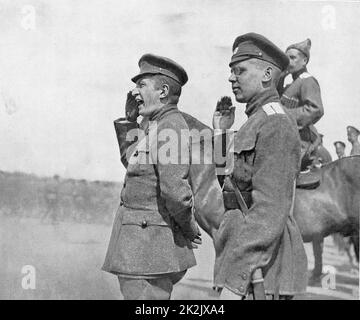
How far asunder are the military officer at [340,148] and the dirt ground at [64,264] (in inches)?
37.8

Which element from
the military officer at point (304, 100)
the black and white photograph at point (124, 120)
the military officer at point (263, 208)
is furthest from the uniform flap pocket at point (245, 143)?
the military officer at point (304, 100)

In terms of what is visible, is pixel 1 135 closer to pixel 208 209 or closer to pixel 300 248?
pixel 208 209

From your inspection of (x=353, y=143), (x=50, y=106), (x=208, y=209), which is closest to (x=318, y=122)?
(x=353, y=143)

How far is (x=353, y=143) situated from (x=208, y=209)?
124 cm

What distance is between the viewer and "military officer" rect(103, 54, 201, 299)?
3258 mm

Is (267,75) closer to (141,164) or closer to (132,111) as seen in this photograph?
(141,164)

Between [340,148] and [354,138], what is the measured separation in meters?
0.13

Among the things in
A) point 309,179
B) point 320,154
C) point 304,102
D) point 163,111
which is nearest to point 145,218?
point 163,111

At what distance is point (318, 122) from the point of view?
15.2 ft

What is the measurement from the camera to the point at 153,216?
330 centimetres

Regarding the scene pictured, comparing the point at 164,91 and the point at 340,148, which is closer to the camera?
the point at 164,91

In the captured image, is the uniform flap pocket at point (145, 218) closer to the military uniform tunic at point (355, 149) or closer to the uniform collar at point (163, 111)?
the uniform collar at point (163, 111)
